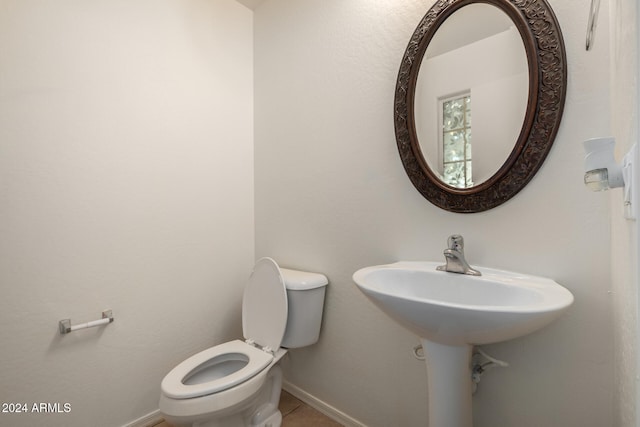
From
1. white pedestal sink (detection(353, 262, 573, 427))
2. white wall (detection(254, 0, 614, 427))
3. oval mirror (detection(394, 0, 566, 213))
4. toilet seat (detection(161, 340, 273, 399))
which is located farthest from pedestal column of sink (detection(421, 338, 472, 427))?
toilet seat (detection(161, 340, 273, 399))

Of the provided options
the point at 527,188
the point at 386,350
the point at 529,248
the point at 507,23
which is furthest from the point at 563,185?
the point at 386,350

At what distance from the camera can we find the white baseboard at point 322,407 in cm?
149

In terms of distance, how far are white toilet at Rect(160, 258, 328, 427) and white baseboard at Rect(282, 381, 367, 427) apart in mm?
215

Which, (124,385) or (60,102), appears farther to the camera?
(124,385)

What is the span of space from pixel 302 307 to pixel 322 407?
60 cm

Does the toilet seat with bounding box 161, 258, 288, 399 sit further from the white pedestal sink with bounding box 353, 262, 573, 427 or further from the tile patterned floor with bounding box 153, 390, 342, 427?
the white pedestal sink with bounding box 353, 262, 573, 427

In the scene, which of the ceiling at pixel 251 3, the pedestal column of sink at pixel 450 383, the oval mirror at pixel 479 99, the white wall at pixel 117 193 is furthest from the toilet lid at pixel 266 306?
the ceiling at pixel 251 3

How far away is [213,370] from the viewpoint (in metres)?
1.45

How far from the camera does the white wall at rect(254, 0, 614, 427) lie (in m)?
0.90

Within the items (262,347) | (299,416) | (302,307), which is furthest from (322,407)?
(302,307)

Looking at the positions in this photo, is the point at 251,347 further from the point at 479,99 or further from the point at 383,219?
the point at 479,99

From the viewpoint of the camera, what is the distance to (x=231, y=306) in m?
1.91

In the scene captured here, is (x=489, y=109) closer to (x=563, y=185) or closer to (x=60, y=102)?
(x=563, y=185)

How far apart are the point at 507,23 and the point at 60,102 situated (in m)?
1.83
